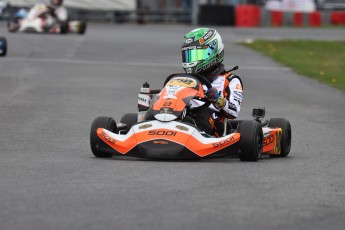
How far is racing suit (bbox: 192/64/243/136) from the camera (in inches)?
367

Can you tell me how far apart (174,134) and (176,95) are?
0.47m

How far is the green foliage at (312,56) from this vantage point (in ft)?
68.1

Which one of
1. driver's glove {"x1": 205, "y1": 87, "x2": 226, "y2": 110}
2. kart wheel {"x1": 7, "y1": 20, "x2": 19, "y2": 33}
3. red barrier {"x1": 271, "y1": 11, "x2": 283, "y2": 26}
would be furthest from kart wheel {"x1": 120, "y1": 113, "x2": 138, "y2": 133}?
red barrier {"x1": 271, "y1": 11, "x2": 283, "y2": 26}

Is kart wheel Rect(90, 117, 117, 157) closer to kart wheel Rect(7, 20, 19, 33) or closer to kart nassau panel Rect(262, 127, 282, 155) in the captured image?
kart nassau panel Rect(262, 127, 282, 155)

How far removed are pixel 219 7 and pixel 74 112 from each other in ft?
91.4

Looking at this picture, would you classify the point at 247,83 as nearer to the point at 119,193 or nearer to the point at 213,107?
the point at 213,107

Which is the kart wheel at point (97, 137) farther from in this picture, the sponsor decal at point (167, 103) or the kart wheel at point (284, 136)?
the kart wheel at point (284, 136)

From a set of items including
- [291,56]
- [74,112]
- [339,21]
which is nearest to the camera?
[74,112]

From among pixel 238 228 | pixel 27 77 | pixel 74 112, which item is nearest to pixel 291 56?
pixel 27 77

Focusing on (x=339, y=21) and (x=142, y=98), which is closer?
(x=142, y=98)

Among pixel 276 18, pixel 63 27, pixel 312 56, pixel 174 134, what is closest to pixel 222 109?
pixel 174 134

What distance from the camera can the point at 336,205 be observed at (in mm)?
6727

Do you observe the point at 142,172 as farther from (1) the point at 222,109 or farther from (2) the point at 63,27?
(2) the point at 63,27

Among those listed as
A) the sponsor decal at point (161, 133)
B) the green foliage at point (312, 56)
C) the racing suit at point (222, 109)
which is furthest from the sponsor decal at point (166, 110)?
the green foliage at point (312, 56)
